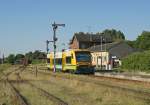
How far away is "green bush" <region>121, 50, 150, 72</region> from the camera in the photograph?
58.3 metres

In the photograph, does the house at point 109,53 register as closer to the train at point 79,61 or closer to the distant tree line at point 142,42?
the distant tree line at point 142,42

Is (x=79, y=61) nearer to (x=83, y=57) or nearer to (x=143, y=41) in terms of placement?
(x=83, y=57)

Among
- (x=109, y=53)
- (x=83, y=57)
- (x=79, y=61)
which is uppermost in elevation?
(x=109, y=53)

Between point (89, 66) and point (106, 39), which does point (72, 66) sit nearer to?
point (89, 66)

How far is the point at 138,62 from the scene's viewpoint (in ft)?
198

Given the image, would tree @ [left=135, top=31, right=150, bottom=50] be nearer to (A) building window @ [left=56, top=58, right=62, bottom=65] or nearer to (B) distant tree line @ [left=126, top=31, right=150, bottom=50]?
(B) distant tree line @ [left=126, top=31, right=150, bottom=50]

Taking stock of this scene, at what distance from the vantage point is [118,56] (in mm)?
103688

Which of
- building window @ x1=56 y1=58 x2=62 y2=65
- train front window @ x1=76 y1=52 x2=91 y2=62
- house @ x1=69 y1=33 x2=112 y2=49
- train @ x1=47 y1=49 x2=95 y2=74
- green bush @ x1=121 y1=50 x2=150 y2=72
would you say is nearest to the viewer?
train @ x1=47 y1=49 x2=95 y2=74

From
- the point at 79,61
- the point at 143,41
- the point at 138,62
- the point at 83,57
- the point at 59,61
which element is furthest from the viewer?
the point at 143,41

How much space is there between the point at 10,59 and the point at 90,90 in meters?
175

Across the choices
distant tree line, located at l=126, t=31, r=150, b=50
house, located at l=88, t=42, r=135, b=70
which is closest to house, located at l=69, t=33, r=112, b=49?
distant tree line, located at l=126, t=31, r=150, b=50

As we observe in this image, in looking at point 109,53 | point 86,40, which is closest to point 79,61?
point 109,53

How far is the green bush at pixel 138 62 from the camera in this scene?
191 feet

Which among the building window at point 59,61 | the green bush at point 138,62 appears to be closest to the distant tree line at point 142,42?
the green bush at point 138,62
